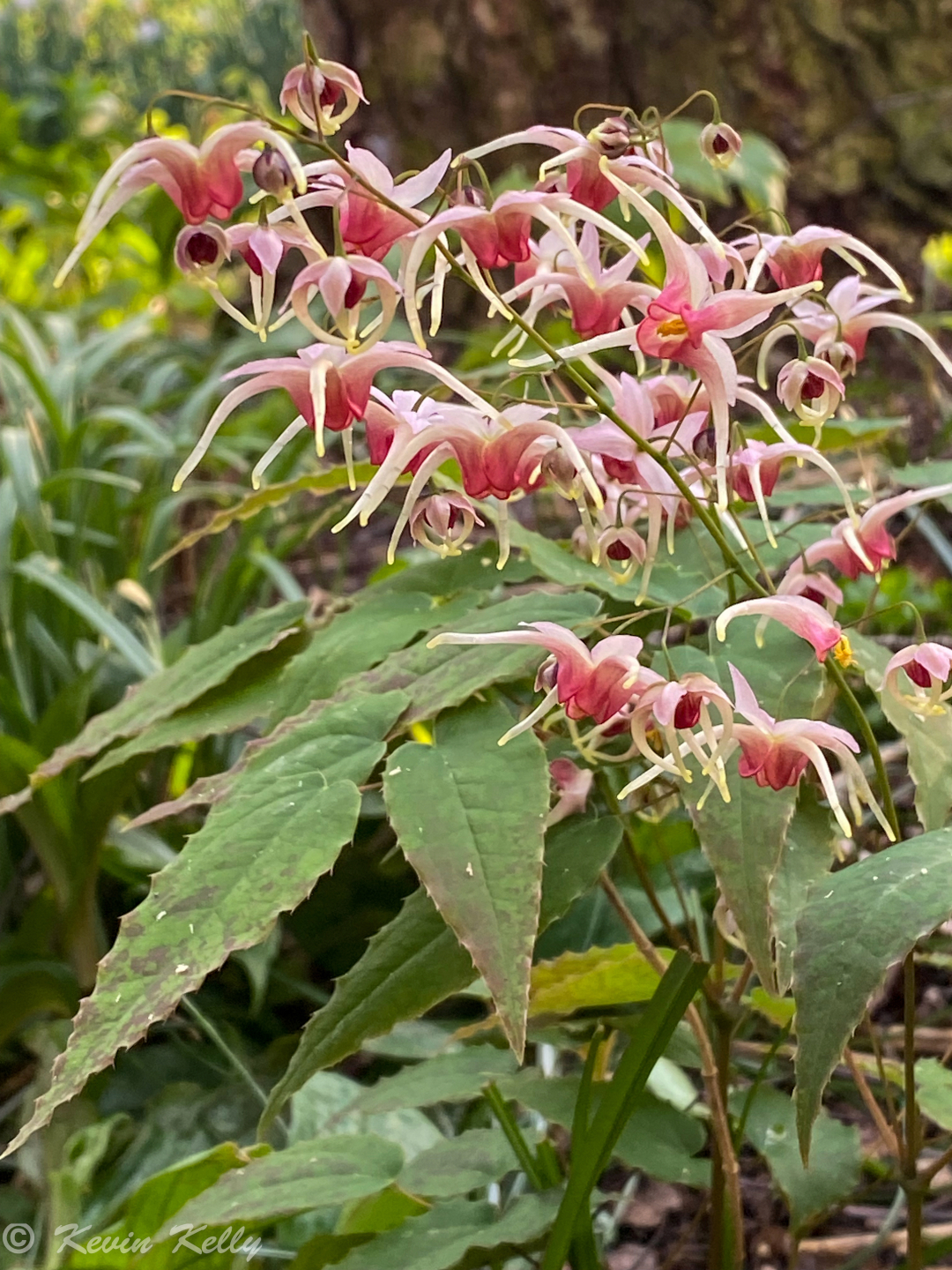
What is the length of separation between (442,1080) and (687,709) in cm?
33

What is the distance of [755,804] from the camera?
1.51 feet

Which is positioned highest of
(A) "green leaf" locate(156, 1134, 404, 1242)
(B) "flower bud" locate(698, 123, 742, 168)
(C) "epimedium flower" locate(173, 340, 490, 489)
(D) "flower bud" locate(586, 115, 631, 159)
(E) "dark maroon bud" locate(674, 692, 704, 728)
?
(D) "flower bud" locate(586, 115, 631, 159)

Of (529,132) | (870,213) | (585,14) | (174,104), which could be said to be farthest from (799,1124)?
(174,104)

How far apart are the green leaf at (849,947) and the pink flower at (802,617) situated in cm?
9

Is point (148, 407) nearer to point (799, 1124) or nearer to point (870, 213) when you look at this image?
point (870, 213)

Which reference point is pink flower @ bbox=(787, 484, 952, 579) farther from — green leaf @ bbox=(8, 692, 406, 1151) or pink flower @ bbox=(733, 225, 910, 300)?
green leaf @ bbox=(8, 692, 406, 1151)

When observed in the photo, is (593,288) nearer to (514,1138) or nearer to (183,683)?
(183,683)

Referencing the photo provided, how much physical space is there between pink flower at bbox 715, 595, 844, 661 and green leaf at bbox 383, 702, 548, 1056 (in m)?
0.10

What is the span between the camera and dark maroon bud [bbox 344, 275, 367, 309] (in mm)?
435

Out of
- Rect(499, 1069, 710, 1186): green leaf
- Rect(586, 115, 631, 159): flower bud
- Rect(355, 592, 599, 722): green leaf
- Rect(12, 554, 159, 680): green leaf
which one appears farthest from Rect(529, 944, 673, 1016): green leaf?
Rect(12, 554, 159, 680): green leaf

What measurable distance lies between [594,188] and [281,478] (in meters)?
1.01

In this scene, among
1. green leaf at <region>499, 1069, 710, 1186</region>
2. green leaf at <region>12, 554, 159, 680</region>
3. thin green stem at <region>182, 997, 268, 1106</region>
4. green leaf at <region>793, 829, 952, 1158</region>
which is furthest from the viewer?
green leaf at <region>12, 554, 159, 680</region>

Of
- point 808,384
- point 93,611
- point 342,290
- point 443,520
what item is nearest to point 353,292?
point 342,290

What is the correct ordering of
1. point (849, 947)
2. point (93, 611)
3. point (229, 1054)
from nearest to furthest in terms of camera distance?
point (849, 947) < point (229, 1054) < point (93, 611)
